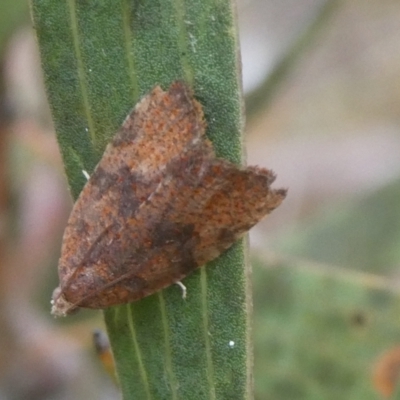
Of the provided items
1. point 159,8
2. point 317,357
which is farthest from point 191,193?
point 317,357

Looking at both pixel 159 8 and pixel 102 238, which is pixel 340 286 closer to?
pixel 102 238

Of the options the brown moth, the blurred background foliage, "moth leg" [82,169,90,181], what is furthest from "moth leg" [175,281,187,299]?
the blurred background foliage

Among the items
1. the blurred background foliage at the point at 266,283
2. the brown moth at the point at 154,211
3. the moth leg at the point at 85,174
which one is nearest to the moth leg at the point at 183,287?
the brown moth at the point at 154,211

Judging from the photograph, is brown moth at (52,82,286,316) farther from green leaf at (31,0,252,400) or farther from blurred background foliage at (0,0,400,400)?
blurred background foliage at (0,0,400,400)

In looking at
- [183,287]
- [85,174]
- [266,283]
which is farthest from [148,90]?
[266,283]

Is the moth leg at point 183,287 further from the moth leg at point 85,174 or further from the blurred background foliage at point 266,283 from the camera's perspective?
the blurred background foliage at point 266,283
